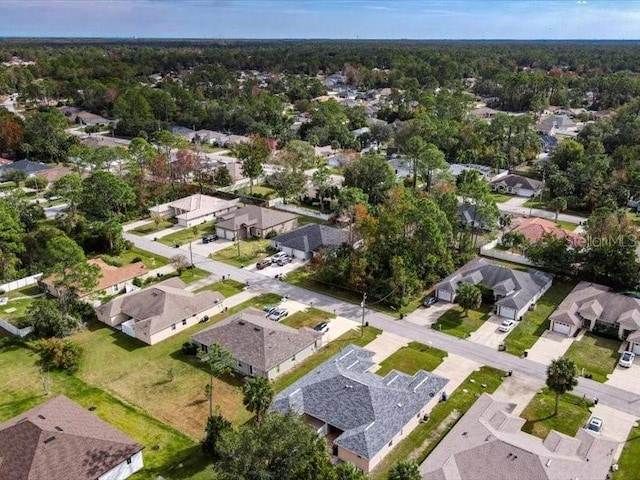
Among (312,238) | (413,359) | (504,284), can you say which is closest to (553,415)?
(413,359)

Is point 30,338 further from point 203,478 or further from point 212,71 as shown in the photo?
point 212,71

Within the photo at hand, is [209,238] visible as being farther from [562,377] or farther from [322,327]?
[562,377]

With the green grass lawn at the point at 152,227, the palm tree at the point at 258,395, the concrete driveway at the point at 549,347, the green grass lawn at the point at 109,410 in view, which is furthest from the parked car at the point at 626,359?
the green grass lawn at the point at 152,227

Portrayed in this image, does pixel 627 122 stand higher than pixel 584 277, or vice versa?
pixel 627 122

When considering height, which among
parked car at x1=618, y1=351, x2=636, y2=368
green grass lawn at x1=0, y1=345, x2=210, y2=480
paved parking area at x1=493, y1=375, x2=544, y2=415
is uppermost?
parked car at x1=618, y1=351, x2=636, y2=368

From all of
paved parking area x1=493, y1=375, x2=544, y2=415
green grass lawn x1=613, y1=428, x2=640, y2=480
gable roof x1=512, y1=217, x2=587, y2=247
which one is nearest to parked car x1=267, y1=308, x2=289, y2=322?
paved parking area x1=493, y1=375, x2=544, y2=415

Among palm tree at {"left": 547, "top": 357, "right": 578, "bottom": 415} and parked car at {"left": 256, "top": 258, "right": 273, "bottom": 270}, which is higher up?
palm tree at {"left": 547, "top": 357, "right": 578, "bottom": 415}

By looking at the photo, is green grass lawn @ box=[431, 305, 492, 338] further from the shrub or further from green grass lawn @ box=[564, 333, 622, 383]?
the shrub

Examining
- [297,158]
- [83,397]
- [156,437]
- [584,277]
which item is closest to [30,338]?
[83,397]
